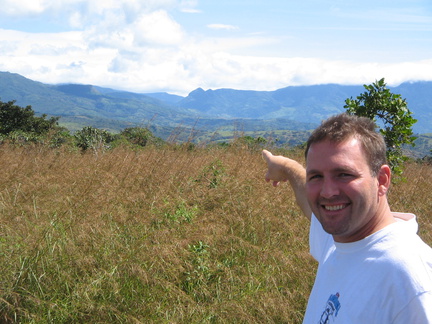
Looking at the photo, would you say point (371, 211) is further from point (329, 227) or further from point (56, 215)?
point (56, 215)

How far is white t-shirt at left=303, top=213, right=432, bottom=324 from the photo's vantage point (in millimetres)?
1089

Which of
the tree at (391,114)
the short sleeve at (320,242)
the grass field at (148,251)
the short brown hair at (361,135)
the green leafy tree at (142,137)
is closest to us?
the short brown hair at (361,135)

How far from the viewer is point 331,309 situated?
133 cm

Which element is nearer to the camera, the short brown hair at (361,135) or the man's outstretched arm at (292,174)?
the short brown hair at (361,135)

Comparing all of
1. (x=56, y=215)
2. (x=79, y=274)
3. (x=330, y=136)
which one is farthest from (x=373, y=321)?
(x=56, y=215)

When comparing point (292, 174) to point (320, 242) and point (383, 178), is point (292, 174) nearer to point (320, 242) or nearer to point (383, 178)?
point (320, 242)

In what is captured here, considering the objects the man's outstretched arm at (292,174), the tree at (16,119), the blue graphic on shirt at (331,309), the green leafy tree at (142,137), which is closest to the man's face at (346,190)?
the blue graphic on shirt at (331,309)

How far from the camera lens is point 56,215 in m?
4.00

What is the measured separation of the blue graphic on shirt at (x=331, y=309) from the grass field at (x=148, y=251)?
5.95 feet

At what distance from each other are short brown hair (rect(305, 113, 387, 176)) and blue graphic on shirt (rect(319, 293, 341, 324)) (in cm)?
45

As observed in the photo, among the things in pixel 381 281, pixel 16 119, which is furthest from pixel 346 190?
pixel 16 119

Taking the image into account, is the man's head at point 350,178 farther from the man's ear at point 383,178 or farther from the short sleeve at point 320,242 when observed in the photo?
the short sleeve at point 320,242

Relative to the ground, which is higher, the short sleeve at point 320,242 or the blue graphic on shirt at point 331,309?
the short sleeve at point 320,242

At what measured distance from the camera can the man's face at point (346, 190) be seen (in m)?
1.34
